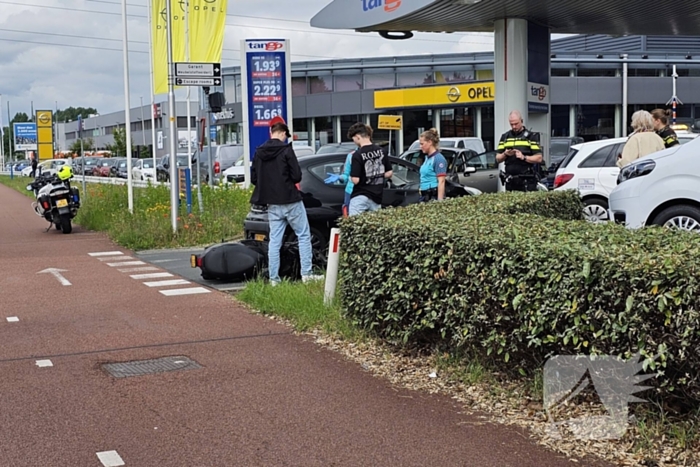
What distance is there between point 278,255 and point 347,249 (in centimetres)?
267

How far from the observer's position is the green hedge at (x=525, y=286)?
14.4 feet

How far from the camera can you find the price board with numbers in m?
19.5

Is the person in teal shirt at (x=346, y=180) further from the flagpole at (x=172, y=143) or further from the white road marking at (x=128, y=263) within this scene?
the flagpole at (x=172, y=143)

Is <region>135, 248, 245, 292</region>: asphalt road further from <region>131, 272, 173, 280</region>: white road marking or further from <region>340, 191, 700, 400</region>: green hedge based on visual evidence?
<region>340, 191, 700, 400</region>: green hedge

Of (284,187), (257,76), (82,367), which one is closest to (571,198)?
(284,187)

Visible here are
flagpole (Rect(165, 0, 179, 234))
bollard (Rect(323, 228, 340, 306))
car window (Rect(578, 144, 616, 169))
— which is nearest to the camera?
bollard (Rect(323, 228, 340, 306))

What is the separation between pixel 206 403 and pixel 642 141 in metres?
7.34

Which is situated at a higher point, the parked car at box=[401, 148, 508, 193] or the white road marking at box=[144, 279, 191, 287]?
the parked car at box=[401, 148, 508, 193]

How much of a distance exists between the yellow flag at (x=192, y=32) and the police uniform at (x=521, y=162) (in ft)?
30.5

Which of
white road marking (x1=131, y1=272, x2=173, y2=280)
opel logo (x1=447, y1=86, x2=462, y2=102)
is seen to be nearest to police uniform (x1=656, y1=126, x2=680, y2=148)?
white road marking (x1=131, y1=272, x2=173, y2=280)

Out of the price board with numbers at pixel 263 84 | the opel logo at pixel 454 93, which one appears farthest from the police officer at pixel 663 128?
the opel logo at pixel 454 93

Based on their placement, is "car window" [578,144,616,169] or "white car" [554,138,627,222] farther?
"car window" [578,144,616,169]

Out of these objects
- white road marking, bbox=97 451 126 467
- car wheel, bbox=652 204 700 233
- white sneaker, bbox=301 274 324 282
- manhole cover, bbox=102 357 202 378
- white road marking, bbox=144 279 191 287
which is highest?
car wheel, bbox=652 204 700 233

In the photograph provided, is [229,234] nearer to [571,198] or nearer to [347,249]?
→ [571,198]
